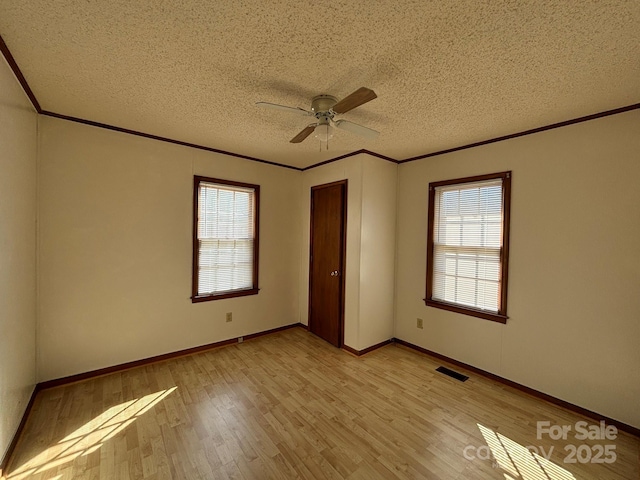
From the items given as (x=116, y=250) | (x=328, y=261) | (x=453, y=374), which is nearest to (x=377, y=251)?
(x=328, y=261)

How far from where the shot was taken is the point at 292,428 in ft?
7.06

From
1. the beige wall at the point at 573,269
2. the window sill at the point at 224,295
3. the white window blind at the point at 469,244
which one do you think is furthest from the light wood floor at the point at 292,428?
the white window blind at the point at 469,244

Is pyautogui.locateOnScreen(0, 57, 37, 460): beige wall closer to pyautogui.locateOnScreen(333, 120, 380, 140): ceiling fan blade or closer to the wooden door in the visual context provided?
pyautogui.locateOnScreen(333, 120, 380, 140): ceiling fan blade

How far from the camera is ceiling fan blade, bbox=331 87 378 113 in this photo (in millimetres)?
1594

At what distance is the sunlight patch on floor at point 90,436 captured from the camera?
5.79 ft

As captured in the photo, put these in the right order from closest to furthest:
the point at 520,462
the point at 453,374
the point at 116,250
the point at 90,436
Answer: the point at 520,462, the point at 90,436, the point at 116,250, the point at 453,374

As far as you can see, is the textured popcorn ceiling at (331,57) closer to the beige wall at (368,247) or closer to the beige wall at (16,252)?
→ the beige wall at (16,252)

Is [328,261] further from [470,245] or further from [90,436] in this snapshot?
[90,436]

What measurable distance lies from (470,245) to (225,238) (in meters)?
3.01

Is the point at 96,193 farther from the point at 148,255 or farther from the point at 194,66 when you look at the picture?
the point at 194,66

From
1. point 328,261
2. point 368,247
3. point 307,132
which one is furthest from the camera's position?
point 328,261

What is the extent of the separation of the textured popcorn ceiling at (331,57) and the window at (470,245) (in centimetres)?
75

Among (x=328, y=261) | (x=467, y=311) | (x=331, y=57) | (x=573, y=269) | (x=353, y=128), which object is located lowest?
(x=467, y=311)

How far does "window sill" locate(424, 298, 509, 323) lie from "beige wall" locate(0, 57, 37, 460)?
3772mm
